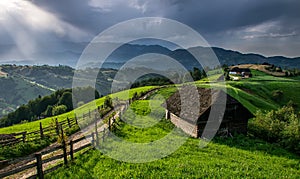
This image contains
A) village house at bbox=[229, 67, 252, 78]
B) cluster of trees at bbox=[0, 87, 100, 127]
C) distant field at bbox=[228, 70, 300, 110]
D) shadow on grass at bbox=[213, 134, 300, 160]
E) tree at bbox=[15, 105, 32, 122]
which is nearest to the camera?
shadow on grass at bbox=[213, 134, 300, 160]

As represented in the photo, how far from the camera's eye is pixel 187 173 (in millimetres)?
→ 13391

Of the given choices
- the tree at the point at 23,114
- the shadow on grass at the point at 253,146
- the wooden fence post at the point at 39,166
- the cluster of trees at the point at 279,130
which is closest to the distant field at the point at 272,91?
the cluster of trees at the point at 279,130

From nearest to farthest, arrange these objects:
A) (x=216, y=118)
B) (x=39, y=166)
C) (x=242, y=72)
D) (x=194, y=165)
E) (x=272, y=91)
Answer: (x=39, y=166) < (x=194, y=165) < (x=216, y=118) < (x=272, y=91) < (x=242, y=72)

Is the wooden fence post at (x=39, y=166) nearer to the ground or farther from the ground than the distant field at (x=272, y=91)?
A: farther from the ground

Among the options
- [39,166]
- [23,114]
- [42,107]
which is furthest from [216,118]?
[42,107]

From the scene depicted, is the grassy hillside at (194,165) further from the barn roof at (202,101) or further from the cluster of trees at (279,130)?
the barn roof at (202,101)

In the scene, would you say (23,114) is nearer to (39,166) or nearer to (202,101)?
(202,101)

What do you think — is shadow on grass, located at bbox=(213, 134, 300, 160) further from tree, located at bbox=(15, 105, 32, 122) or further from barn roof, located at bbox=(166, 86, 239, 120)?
tree, located at bbox=(15, 105, 32, 122)

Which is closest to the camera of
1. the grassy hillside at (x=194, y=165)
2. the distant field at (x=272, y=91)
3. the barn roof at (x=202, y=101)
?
the grassy hillside at (x=194, y=165)

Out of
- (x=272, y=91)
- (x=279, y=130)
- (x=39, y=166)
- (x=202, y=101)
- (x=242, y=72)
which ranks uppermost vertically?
(x=202, y=101)

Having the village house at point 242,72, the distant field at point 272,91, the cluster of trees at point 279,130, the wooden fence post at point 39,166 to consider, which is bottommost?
the distant field at point 272,91

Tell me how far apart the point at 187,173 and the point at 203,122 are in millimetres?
13731

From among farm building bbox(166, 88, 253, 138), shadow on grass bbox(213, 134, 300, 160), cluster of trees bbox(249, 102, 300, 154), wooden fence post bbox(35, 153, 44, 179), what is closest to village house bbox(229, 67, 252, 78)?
cluster of trees bbox(249, 102, 300, 154)

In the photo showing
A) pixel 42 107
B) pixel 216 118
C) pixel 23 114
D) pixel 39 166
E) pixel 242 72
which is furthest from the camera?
pixel 242 72
